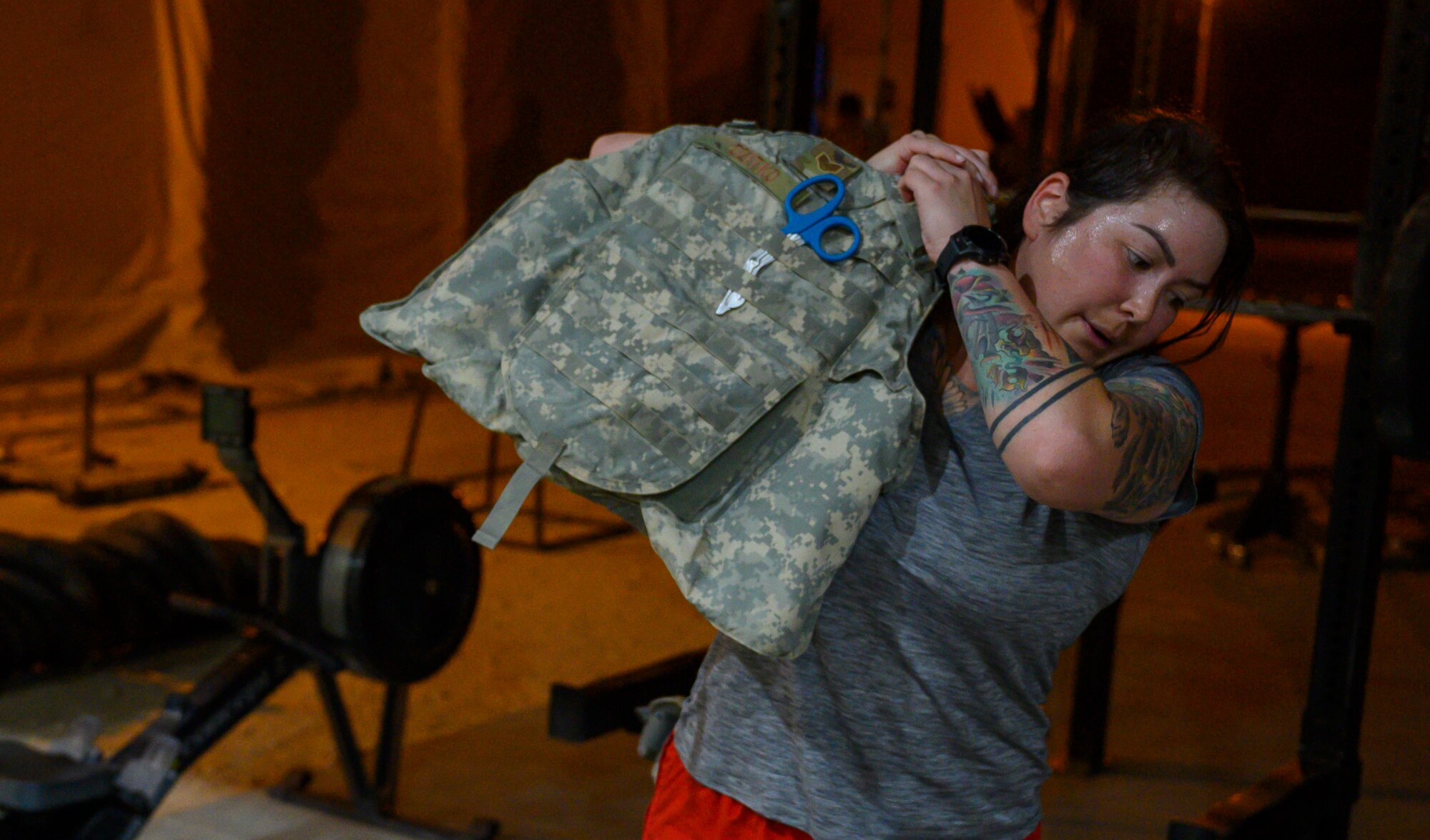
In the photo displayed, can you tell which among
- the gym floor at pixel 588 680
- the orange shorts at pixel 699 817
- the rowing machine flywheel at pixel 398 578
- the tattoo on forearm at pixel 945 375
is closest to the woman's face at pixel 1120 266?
the tattoo on forearm at pixel 945 375

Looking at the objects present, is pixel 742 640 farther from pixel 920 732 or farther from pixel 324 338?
pixel 324 338

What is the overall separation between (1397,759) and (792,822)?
288 centimetres

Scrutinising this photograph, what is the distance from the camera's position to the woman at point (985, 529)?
3.74 feet

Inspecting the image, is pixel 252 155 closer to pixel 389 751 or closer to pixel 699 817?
pixel 389 751

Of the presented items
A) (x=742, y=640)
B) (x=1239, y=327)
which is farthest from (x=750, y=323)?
(x=1239, y=327)

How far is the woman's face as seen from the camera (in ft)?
3.75

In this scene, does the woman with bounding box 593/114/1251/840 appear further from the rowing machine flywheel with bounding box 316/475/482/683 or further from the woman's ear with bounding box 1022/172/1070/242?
the rowing machine flywheel with bounding box 316/475/482/683

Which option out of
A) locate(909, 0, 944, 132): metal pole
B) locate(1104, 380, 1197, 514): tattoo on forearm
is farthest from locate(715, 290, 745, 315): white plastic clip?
locate(909, 0, 944, 132): metal pole

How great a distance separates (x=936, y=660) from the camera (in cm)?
125

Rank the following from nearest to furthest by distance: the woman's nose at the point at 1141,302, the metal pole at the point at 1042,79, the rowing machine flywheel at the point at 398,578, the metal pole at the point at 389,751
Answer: the woman's nose at the point at 1141,302 < the rowing machine flywheel at the point at 398,578 < the metal pole at the point at 389,751 < the metal pole at the point at 1042,79

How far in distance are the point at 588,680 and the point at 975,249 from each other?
292cm

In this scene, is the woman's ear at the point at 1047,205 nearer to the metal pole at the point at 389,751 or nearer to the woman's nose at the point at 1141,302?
the woman's nose at the point at 1141,302

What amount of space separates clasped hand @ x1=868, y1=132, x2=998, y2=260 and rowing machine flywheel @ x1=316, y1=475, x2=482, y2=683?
5.68ft

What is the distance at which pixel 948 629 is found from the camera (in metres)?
1.24
